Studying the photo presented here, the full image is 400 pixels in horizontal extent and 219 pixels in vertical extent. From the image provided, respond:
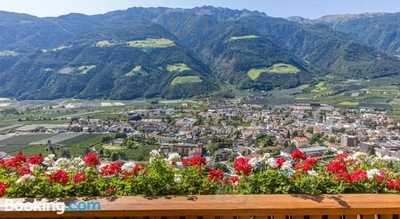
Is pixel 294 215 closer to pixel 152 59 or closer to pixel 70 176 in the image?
pixel 70 176

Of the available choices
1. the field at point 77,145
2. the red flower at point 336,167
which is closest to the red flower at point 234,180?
the red flower at point 336,167

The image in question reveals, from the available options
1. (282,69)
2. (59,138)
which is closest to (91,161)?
(59,138)

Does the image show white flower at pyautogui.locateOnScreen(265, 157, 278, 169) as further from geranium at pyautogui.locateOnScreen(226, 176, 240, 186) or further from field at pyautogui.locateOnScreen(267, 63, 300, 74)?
field at pyautogui.locateOnScreen(267, 63, 300, 74)

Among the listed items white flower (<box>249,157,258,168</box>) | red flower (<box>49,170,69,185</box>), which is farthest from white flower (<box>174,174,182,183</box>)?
red flower (<box>49,170,69,185</box>)

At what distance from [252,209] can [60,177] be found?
1.52 meters

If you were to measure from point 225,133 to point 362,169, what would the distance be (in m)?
47.6

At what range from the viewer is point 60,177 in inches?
152

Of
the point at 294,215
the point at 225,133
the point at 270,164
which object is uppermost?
the point at 270,164

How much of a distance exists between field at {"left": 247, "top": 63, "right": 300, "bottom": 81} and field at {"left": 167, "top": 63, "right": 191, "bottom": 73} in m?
16.0

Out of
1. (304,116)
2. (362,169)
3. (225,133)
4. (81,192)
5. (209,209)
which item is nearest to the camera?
(209,209)

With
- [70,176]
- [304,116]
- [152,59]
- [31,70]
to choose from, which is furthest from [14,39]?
[70,176]

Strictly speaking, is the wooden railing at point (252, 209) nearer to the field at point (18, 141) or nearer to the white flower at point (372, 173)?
the white flower at point (372, 173)

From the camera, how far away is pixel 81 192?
383 cm

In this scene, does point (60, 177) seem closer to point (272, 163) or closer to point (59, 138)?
point (272, 163)
